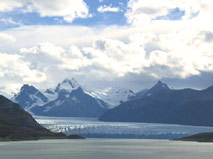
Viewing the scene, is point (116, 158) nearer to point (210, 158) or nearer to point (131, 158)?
point (131, 158)

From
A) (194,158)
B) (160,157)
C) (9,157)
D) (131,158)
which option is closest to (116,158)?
(131,158)

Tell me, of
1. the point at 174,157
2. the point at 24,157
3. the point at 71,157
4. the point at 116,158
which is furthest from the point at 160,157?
the point at 24,157

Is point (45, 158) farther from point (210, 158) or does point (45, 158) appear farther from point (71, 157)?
point (210, 158)

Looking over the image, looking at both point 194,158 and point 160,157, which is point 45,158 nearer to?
point 160,157

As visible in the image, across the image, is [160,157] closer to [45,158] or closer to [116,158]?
Result: [116,158]

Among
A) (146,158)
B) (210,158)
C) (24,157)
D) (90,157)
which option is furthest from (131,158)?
(24,157)

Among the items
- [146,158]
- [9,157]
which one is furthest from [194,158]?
[9,157]
